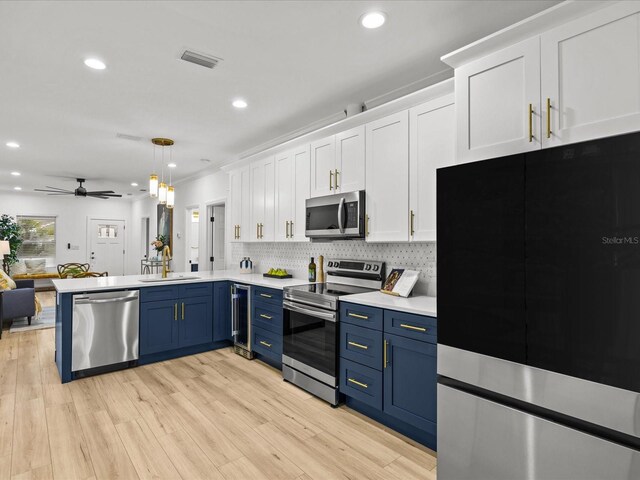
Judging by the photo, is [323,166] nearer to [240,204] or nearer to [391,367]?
[240,204]

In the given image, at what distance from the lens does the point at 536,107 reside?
5.78 feet

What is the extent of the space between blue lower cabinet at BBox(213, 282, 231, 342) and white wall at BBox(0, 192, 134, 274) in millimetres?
7386

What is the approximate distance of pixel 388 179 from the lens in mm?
2941

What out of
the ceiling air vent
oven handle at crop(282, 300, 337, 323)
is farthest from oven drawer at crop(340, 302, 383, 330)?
the ceiling air vent

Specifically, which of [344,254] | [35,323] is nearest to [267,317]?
[344,254]

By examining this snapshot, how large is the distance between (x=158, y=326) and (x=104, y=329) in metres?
0.53

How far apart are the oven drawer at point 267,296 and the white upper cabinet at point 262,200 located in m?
0.69

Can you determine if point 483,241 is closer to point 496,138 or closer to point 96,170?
point 496,138

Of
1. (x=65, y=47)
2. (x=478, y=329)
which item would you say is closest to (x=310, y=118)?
(x=65, y=47)

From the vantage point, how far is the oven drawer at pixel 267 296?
12.0ft

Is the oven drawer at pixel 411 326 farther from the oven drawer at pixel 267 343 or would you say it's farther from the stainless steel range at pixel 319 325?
the oven drawer at pixel 267 343

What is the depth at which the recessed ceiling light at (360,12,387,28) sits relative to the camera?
7.07ft

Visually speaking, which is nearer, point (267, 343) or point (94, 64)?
point (94, 64)

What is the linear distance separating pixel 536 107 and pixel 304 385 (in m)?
2.70
